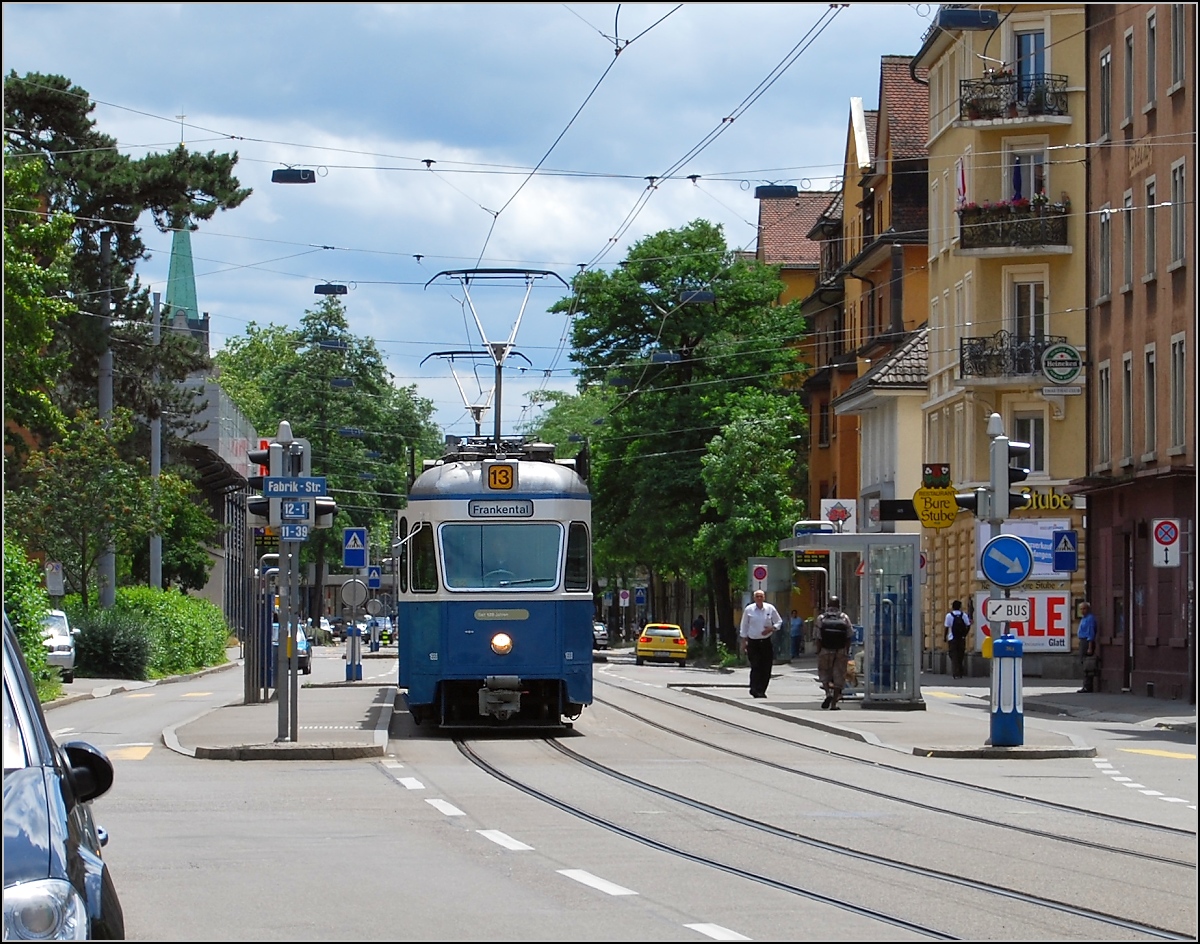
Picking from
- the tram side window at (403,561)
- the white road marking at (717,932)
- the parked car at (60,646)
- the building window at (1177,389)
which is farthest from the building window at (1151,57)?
the white road marking at (717,932)

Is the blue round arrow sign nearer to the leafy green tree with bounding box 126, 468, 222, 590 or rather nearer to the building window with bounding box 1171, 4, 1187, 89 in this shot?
the building window with bounding box 1171, 4, 1187, 89

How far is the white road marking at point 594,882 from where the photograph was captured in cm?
1061

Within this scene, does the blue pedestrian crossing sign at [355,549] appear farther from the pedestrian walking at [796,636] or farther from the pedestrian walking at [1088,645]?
the pedestrian walking at [796,636]

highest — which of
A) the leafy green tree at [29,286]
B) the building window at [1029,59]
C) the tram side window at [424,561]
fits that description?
the building window at [1029,59]

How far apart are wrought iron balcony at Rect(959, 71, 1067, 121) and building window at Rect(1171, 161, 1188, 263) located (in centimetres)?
1339

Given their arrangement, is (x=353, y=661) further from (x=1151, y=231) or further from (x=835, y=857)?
(x=835, y=857)

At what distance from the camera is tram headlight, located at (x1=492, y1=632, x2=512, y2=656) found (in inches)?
941

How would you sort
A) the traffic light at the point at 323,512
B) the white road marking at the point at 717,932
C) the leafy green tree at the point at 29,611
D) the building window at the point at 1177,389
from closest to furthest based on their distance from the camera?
1. the white road marking at the point at 717,932
2. the traffic light at the point at 323,512
3. the leafy green tree at the point at 29,611
4. the building window at the point at 1177,389

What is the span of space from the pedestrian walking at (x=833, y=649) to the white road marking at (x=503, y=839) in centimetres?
1757

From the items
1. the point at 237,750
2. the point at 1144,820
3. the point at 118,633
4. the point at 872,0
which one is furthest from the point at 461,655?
the point at 118,633

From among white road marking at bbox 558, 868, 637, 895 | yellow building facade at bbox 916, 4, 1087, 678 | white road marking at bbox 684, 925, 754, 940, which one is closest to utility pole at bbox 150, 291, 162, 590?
yellow building facade at bbox 916, 4, 1087, 678

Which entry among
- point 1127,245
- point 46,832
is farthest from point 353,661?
point 46,832

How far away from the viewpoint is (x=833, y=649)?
103 feet

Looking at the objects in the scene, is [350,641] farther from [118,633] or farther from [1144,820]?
[1144,820]
